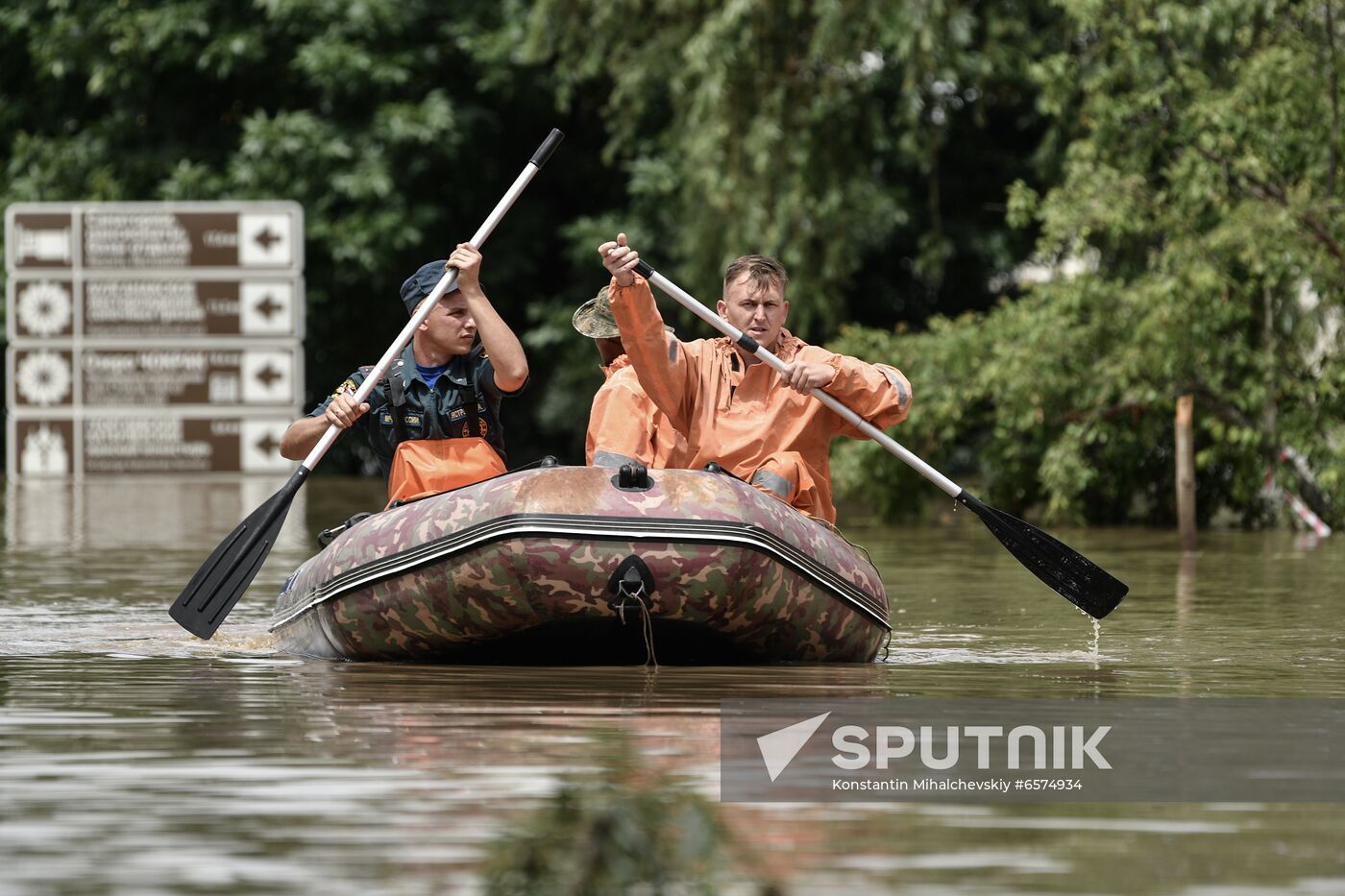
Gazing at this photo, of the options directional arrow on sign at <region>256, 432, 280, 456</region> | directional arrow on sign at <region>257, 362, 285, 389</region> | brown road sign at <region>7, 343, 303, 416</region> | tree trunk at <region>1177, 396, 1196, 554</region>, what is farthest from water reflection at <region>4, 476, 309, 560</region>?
tree trunk at <region>1177, 396, 1196, 554</region>

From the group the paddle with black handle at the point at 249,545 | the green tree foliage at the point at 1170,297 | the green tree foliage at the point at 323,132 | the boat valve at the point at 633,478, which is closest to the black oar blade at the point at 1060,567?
the boat valve at the point at 633,478

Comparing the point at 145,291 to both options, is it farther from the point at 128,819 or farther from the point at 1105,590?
the point at 128,819

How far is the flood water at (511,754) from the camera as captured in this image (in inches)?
192

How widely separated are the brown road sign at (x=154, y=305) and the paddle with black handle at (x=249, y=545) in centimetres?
1691

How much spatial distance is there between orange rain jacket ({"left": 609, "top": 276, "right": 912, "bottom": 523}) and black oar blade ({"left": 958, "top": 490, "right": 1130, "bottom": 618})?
0.92 metres

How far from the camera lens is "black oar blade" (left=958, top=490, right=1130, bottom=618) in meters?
9.91

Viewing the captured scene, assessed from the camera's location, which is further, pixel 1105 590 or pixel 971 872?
pixel 1105 590

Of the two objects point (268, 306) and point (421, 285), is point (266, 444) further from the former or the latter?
point (421, 285)

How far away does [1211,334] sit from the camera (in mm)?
17531

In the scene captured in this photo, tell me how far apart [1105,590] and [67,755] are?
4.62m

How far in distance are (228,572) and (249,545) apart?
0.39 feet

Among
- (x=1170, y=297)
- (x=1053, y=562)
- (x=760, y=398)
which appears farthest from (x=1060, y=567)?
(x=1170, y=297)

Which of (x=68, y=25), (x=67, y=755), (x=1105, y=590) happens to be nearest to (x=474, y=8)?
(x=68, y=25)

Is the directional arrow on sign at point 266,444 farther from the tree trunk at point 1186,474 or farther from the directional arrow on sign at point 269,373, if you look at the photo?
the tree trunk at point 1186,474
